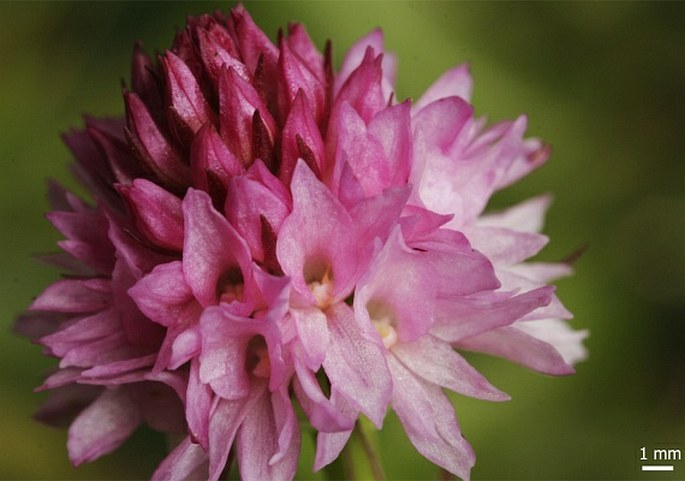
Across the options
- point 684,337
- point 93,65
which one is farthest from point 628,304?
point 93,65

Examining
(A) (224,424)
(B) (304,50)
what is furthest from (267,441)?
(B) (304,50)

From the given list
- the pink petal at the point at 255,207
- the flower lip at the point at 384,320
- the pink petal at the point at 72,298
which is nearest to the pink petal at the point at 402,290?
the flower lip at the point at 384,320

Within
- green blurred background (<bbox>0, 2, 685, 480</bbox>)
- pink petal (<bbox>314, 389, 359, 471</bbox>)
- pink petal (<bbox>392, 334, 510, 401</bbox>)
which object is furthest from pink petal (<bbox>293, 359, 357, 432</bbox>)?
green blurred background (<bbox>0, 2, 685, 480</bbox>)

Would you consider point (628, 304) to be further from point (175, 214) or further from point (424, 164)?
point (175, 214)

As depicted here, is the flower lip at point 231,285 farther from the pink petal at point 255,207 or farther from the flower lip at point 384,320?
the flower lip at point 384,320

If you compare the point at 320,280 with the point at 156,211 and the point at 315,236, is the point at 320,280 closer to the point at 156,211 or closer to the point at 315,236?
the point at 315,236

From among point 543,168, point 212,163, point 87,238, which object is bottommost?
point 87,238
